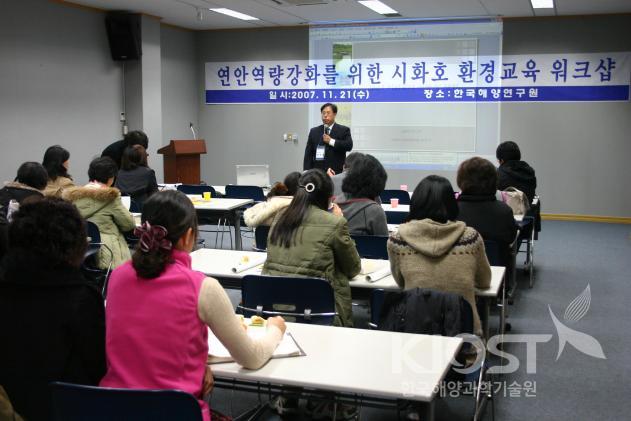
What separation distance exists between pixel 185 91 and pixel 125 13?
2166mm

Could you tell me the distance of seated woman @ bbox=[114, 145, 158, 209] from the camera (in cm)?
619

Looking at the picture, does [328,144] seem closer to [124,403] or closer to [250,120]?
[250,120]

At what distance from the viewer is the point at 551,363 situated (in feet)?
13.7

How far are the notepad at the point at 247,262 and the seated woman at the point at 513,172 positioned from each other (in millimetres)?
3100

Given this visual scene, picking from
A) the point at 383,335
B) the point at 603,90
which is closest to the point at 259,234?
the point at 383,335

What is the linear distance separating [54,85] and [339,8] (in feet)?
12.5

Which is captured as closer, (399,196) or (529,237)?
(529,237)

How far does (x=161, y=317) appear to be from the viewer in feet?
6.29

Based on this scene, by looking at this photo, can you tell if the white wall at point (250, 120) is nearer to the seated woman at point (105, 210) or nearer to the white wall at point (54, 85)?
the white wall at point (54, 85)

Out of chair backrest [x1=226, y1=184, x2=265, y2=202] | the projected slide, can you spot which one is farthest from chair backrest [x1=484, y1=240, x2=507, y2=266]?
the projected slide

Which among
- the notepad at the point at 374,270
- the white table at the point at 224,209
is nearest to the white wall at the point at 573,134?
the white table at the point at 224,209

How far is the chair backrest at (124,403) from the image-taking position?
169cm

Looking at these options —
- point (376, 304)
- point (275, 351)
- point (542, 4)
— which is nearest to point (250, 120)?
point (542, 4)

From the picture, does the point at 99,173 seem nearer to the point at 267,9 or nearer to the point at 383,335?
the point at 383,335
